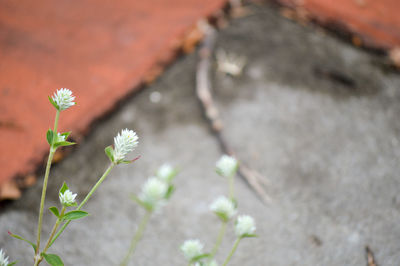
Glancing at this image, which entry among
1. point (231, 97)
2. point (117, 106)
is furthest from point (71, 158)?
point (231, 97)

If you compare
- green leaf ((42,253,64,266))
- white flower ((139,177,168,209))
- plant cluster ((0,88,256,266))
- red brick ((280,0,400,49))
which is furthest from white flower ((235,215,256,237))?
red brick ((280,0,400,49))

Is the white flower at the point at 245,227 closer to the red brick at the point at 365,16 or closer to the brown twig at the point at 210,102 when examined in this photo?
the brown twig at the point at 210,102

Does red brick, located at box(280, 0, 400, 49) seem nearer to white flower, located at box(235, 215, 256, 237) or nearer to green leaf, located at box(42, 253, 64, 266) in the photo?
white flower, located at box(235, 215, 256, 237)

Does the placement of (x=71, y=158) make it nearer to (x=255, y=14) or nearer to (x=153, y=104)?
(x=153, y=104)

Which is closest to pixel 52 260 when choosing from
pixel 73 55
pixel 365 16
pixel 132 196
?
pixel 132 196

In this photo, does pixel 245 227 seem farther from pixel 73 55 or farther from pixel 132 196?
pixel 73 55

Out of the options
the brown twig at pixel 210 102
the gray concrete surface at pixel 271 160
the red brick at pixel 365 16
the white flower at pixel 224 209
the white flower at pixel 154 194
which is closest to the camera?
the white flower at pixel 154 194

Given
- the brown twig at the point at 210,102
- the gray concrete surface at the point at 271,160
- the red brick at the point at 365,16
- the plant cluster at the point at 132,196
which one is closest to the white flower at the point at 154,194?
the plant cluster at the point at 132,196
